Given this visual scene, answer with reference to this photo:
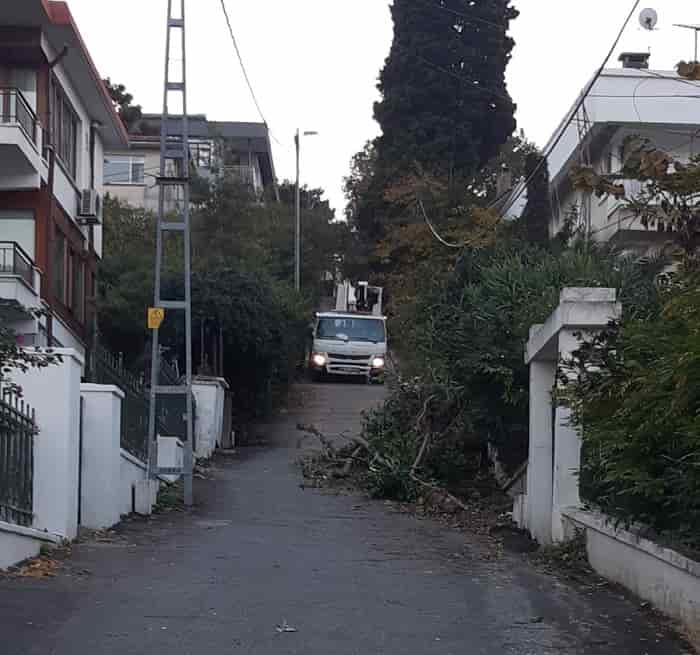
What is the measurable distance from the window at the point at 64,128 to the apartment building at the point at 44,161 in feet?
0.08

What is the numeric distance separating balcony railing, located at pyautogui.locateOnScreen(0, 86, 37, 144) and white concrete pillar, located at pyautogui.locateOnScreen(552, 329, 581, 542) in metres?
15.9

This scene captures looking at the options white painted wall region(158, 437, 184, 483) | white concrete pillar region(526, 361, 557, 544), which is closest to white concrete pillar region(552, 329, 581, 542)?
white concrete pillar region(526, 361, 557, 544)

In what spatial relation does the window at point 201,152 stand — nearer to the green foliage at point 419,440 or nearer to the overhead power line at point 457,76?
the overhead power line at point 457,76

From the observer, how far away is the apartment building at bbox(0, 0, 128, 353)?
2752cm

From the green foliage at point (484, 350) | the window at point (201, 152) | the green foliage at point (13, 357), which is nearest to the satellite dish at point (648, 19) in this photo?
the green foliage at point (484, 350)

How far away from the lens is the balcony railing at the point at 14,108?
27.1m

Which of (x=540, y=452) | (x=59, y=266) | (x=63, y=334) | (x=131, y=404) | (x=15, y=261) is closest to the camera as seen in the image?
(x=540, y=452)

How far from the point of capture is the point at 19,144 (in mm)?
26969

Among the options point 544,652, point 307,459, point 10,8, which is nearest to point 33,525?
point 544,652

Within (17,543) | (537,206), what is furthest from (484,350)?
(537,206)

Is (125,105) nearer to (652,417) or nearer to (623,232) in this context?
(623,232)

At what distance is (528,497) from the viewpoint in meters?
16.7

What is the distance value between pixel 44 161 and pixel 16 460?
57.9 ft

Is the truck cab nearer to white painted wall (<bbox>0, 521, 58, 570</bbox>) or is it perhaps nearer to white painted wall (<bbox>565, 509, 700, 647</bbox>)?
white painted wall (<bbox>565, 509, 700, 647</bbox>)
